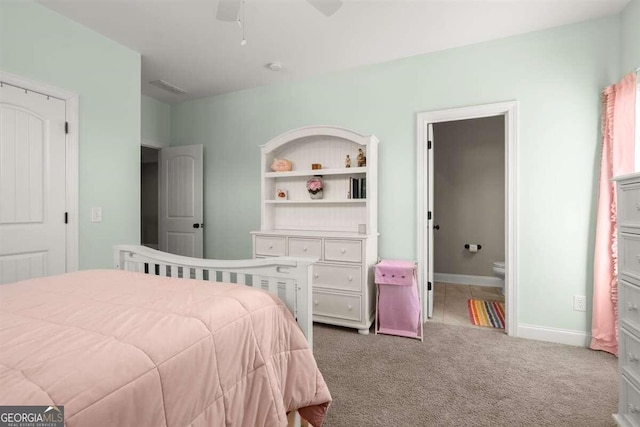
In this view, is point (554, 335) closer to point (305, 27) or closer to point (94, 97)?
point (305, 27)

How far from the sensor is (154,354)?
34.0 inches

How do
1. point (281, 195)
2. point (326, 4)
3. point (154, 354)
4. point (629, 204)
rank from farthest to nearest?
1. point (281, 195)
2. point (326, 4)
3. point (629, 204)
4. point (154, 354)

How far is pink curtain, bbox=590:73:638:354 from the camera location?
2.25m

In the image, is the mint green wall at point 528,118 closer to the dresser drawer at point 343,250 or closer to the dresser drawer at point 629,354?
the dresser drawer at point 343,250

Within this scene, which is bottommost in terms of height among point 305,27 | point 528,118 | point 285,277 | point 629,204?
point 285,277

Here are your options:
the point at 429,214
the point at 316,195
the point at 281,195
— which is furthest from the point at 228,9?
the point at 429,214

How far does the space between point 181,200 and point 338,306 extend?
2.64 m

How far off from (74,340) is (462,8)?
9.71ft

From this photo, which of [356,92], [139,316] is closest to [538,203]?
[356,92]

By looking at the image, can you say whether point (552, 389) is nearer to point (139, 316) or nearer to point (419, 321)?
point (419, 321)

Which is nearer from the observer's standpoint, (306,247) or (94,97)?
(94,97)

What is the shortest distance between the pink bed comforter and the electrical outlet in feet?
7.77

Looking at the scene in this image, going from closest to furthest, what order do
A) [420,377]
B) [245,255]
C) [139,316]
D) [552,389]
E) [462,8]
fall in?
1. [139,316]
2. [552,389]
3. [420,377]
4. [462,8]
5. [245,255]

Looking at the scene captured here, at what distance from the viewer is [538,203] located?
8.82 feet
